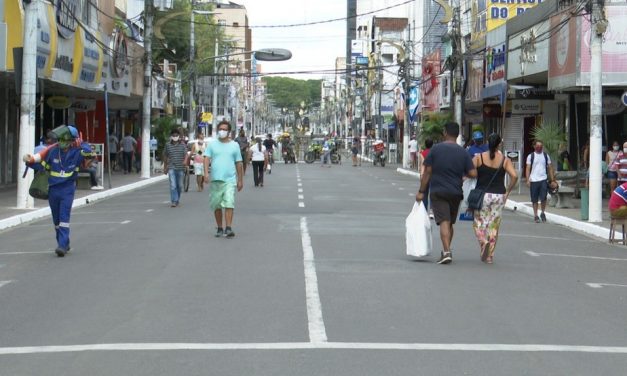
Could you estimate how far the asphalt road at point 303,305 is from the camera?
25.0 ft

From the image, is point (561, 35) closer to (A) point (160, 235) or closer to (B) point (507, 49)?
(B) point (507, 49)

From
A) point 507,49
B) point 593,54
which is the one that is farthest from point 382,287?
point 507,49

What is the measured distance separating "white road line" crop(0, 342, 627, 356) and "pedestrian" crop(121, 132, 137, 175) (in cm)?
3767

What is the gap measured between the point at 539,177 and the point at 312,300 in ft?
44.4

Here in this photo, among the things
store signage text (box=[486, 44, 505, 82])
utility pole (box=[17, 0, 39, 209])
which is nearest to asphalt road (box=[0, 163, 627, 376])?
utility pole (box=[17, 0, 39, 209])

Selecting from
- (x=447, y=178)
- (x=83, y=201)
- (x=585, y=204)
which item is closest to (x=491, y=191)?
(x=447, y=178)

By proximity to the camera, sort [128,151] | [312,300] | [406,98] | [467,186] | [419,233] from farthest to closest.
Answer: [406,98] → [128,151] → [467,186] → [419,233] → [312,300]

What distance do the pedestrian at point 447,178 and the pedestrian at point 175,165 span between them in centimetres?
1220

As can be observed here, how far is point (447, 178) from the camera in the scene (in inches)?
521

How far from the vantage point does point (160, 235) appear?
681 inches

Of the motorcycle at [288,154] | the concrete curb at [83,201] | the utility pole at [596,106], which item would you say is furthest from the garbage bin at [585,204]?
the motorcycle at [288,154]

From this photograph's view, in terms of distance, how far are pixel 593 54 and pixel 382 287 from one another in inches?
484

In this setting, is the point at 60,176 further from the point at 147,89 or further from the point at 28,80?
the point at 147,89

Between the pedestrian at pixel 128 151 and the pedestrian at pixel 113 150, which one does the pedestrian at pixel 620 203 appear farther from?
the pedestrian at pixel 113 150
